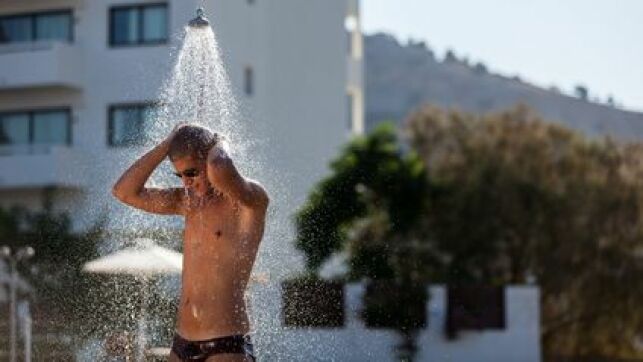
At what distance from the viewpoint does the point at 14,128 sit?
27844 millimetres

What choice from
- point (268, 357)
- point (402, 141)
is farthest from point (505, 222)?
point (268, 357)

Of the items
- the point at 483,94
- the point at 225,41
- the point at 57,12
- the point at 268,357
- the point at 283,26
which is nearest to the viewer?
the point at 268,357

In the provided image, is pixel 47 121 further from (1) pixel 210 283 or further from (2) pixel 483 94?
(2) pixel 483 94

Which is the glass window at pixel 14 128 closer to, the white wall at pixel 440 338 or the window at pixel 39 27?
the window at pixel 39 27

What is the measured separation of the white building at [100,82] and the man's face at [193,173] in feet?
58.0

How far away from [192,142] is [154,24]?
20.1 m

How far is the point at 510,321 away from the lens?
24750mm

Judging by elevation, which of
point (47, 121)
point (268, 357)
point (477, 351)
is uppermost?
point (47, 121)

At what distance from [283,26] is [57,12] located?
494 cm

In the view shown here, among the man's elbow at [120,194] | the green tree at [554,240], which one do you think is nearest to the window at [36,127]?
the green tree at [554,240]

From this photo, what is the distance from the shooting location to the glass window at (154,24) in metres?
26.0

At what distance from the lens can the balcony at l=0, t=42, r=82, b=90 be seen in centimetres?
2673

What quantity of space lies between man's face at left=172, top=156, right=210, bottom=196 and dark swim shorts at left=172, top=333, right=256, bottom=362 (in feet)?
2.29

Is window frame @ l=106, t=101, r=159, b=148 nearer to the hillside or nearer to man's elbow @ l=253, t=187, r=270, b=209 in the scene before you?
man's elbow @ l=253, t=187, r=270, b=209
